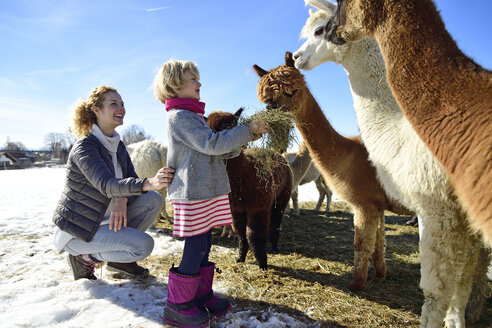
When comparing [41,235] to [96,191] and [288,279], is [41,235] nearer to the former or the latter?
[96,191]

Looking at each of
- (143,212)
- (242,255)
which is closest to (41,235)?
(143,212)

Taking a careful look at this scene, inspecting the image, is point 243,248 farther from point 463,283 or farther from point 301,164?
point 301,164

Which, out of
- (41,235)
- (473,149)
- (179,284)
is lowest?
(41,235)

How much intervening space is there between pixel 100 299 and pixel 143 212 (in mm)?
775

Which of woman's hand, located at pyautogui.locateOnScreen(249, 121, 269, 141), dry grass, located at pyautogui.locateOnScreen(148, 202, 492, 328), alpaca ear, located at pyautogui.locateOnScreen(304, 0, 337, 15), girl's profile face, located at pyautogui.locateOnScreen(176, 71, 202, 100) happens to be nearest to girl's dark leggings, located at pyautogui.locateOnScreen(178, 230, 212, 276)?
dry grass, located at pyautogui.locateOnScreen(148, 202, 492, 328)

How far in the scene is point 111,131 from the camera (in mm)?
2547

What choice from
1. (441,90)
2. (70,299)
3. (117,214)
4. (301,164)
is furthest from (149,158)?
(441,90)

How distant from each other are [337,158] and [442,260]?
1.22 metres

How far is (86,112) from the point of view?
96.3 inches

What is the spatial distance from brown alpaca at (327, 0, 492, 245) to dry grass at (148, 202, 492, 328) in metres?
1.24

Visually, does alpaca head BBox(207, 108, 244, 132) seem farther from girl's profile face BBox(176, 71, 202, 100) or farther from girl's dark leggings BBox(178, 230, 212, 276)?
girl's dark leggings BBox(178, 230, 212, 276)

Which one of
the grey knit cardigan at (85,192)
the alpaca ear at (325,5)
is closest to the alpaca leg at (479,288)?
the alpaca ear at (325,5)

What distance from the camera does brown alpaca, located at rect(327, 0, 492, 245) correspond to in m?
1.12

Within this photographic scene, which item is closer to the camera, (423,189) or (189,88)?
(423,189)
